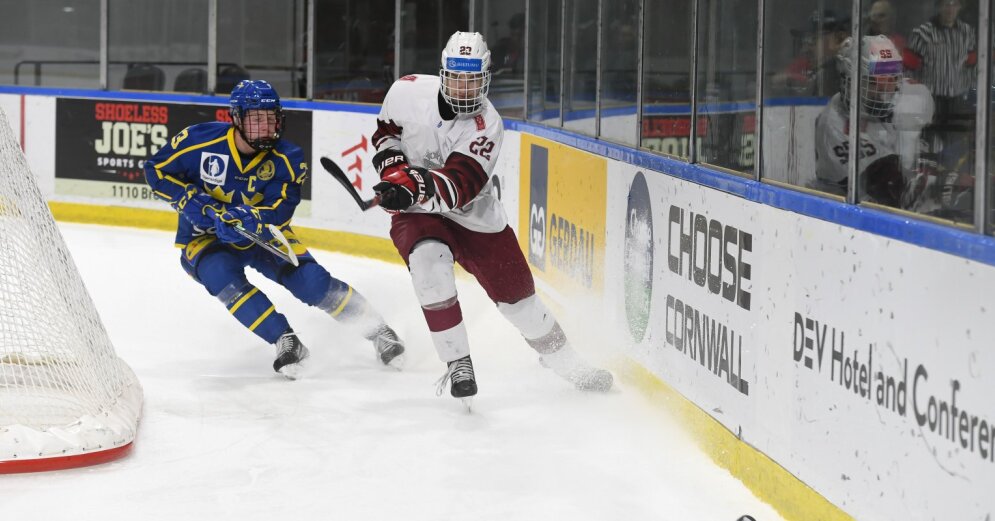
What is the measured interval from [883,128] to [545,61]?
365 cm

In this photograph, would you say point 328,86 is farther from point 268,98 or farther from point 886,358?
point 886,358

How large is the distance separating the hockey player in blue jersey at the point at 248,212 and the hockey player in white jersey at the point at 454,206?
1.83 ft

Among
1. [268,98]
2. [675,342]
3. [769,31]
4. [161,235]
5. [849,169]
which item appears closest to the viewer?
[849,169]

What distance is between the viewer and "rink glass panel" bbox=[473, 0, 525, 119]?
21.6 ft

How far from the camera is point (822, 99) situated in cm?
293

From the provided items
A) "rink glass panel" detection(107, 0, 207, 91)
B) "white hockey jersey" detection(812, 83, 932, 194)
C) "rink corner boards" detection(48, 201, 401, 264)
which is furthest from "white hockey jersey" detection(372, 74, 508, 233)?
"rink glass panel" detection(107, 0, 207, 91)

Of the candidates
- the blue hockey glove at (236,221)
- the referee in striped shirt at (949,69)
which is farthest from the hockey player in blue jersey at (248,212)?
the referee in striped shirt at (949,69)

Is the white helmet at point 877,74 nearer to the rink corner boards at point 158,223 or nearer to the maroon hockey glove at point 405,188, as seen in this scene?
the maroon hockey glove at point 405,188

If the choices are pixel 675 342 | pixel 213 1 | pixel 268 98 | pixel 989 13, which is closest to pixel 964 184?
pixel 989 13

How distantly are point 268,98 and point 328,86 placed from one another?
3.66 meters

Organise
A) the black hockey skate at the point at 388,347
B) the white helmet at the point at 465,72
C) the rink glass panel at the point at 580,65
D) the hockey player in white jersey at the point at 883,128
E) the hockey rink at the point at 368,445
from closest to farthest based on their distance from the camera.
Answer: the hockey player in white jersey at the point at 883,128, the hockey rink at the point at 368,445, the white helmet at the point at 465,72, the black hockey skate at the point at 388,347, the rink glass panel at the point at 580,65

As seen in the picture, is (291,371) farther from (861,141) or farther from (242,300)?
(861,141)

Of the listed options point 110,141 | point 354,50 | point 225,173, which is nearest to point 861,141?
point 225,173

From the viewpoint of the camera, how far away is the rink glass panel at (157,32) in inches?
397
